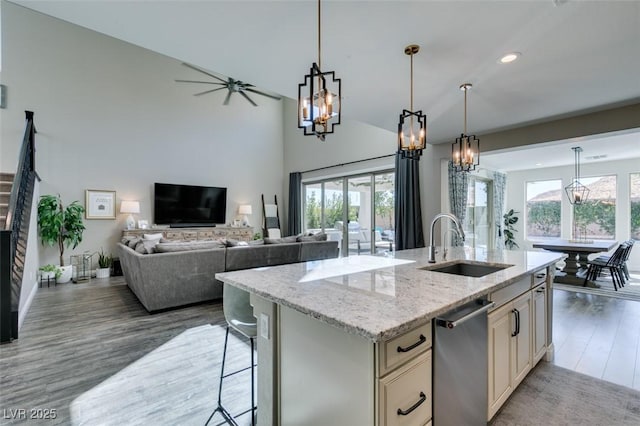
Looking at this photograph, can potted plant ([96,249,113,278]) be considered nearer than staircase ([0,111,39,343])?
No

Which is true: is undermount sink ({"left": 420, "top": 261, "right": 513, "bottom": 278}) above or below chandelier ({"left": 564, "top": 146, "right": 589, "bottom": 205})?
below

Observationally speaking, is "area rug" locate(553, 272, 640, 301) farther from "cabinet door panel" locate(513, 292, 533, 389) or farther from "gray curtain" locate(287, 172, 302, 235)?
"gray curtain" locate(287, 172, 302, 235)

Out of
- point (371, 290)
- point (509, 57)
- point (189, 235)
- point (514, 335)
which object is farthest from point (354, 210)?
point (371, 290)

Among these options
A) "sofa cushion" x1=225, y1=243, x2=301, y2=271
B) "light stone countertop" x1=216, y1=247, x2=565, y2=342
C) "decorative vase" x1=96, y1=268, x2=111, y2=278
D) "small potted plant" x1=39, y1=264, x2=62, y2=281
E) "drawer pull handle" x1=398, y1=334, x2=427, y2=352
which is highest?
"light stone countertop" x1=216, y1=247, x2=565, y2=342

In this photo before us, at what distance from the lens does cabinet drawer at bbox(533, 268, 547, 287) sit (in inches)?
92.6

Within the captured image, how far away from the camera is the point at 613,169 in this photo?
705 centimetres

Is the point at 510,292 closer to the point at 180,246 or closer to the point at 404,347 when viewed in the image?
the point at 404,347

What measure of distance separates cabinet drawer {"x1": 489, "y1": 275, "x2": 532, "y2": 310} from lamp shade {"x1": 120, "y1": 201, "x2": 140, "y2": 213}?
23.7 feet

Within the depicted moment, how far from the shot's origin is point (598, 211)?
7.27 m

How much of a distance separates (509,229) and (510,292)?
7.75 m

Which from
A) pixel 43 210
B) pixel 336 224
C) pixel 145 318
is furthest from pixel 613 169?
pixel 43 210

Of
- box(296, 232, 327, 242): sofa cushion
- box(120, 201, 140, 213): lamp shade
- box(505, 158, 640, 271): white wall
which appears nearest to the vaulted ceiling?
box(296, 232, 327, 242): sofa cushion

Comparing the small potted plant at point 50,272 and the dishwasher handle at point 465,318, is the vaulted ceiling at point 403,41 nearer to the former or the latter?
the dishwasher handle at point 465,318

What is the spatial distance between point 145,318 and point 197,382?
181 centimetres
